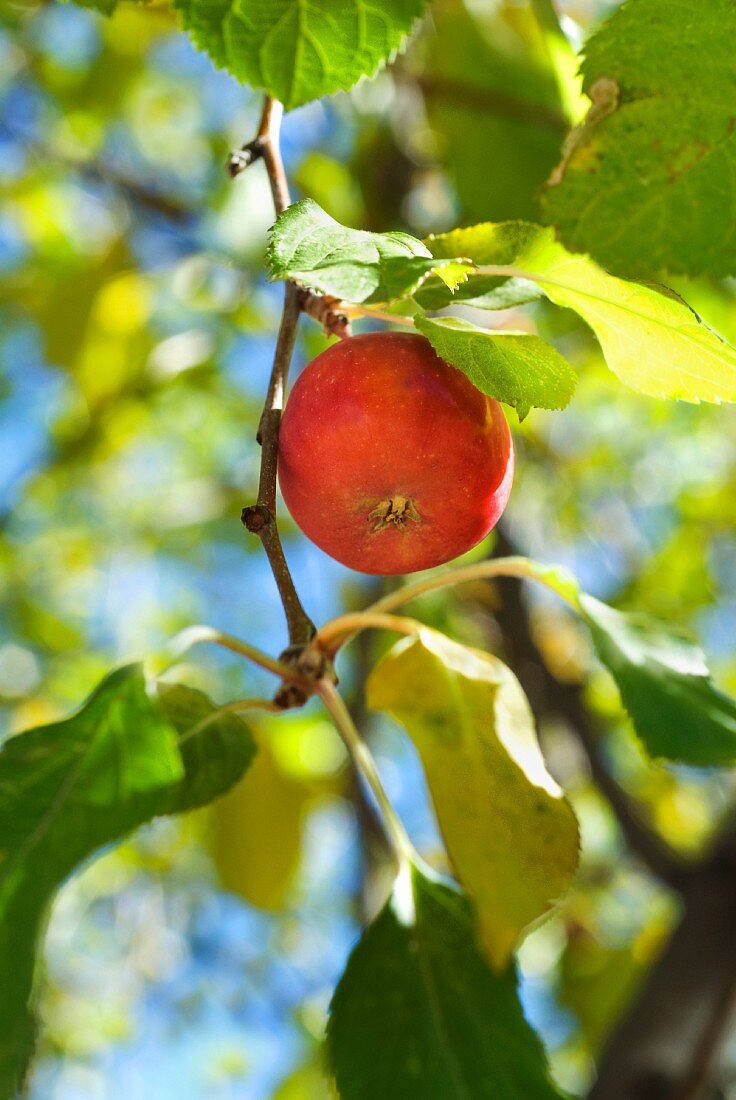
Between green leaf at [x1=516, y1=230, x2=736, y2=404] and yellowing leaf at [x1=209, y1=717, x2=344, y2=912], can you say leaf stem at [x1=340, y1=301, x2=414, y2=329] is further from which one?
yellowing leaf at [x1=209, y1=717, x2=344, y2=912]

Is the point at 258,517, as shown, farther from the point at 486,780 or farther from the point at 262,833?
the point at 262,833

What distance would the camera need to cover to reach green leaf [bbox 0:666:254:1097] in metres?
0.65

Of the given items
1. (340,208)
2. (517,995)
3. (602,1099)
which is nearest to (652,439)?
(340,208)

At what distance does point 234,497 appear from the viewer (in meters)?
2.79

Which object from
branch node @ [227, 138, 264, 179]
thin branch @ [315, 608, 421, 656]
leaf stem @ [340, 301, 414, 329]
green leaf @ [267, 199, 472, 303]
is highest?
branch node @ [227, 138, 264, 179]

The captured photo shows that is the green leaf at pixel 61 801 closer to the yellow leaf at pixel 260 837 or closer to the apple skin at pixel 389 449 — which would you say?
the apple skin at pixel 389 449

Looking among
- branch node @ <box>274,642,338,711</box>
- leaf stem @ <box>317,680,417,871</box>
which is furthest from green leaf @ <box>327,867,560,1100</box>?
branch node @ <box>274,642,338,711</box>

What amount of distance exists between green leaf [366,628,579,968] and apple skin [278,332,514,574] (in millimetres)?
166

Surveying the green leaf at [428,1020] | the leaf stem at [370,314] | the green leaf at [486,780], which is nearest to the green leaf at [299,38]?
the leaf stem at [370,314]

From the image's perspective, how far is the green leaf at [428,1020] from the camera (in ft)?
2.79

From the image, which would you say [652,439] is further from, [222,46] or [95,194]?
[222,46]

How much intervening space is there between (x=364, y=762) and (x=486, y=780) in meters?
0.19

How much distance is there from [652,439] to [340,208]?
1379 millimetres

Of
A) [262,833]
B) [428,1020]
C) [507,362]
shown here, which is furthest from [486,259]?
[262,833]
